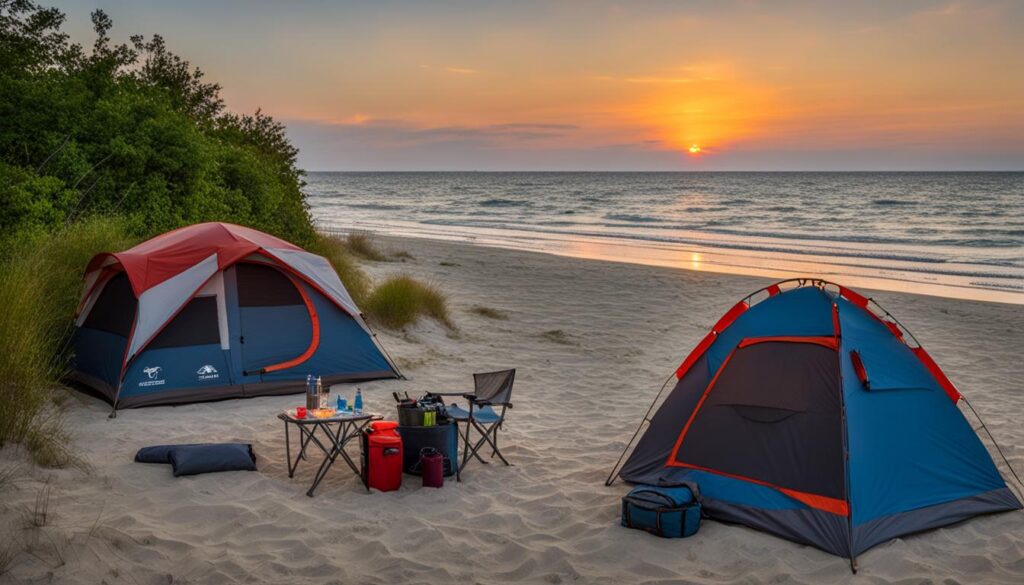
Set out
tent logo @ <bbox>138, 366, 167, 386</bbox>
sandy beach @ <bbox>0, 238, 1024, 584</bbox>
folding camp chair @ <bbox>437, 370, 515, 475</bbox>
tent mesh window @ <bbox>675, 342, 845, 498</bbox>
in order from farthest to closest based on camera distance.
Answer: tent logo @ <bbox>138, 366, 167, 386</bbox> → folding camp chair @ <bbox>437, 370, 515, 475</bbox> → tent mesh window @ <bbox>675, 342, 845, 498</bbox> → sandy beach @ <bbox>0, 238, 1024, 584</bbox>

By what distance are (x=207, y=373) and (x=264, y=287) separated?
1.10 meters

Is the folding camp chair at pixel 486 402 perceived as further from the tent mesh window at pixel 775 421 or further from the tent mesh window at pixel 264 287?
the tent mesh window at pixel 264 287

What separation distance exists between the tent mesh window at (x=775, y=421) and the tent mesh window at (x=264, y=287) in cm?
493

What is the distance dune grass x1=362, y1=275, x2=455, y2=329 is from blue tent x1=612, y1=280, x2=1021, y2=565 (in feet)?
21.4

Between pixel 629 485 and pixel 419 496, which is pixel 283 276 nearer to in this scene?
pixel 419 496

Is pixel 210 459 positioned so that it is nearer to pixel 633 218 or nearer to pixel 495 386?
pixel 495 386

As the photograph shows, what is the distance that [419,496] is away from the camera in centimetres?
654

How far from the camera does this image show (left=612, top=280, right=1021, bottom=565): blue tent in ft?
19.1

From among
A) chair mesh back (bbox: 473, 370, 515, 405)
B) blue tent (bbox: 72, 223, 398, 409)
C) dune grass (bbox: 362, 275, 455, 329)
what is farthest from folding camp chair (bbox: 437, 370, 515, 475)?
dune grass (bbox: 362, 275, 455, 329)

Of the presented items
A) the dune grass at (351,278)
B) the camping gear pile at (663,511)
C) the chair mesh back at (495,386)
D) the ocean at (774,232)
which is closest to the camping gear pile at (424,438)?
the chair mesh back at (495,386)

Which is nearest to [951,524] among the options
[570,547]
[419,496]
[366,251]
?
[570,547]

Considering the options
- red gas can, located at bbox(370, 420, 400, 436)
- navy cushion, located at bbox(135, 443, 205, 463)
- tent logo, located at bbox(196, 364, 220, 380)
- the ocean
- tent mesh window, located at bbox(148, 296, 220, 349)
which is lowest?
the ocean

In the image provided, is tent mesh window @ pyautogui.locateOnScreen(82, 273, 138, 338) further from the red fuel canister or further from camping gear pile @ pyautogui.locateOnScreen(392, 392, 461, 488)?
the red fuel canister

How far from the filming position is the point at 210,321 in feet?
30.1
